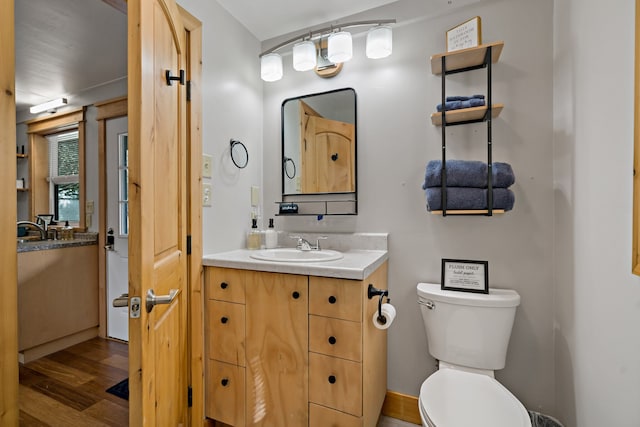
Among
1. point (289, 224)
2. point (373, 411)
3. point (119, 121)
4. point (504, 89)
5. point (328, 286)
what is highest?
point (119, 121)

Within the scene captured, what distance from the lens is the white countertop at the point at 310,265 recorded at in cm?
121

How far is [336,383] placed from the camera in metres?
1.24

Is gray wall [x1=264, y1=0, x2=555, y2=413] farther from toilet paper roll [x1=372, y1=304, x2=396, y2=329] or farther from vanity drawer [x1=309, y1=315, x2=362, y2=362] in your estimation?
vanity drawer [x1=309, y1=315, x2=362, y2=362]

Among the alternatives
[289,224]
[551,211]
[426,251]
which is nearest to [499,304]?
[426,251]

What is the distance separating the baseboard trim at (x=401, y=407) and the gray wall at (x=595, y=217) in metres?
0.68

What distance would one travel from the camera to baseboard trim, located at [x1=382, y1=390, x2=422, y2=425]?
1.62 metres

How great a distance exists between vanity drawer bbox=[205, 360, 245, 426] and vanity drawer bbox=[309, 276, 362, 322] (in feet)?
1.83

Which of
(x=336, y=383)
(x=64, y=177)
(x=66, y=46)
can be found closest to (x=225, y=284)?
(x=336, y=383)

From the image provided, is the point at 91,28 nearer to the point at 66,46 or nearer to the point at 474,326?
the point at 66,46

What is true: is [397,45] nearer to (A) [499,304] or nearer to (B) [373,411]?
(A) [499,304]

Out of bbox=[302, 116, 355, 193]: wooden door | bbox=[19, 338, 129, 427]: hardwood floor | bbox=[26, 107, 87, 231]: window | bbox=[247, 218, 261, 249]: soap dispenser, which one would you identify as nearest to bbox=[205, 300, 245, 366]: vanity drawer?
bbox=[247, 218, 261, 249]: soap dispenser

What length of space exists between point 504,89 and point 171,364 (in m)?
2.05

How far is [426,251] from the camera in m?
1.62

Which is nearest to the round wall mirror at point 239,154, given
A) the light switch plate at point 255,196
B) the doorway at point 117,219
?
the light switch plate at point 255,196
